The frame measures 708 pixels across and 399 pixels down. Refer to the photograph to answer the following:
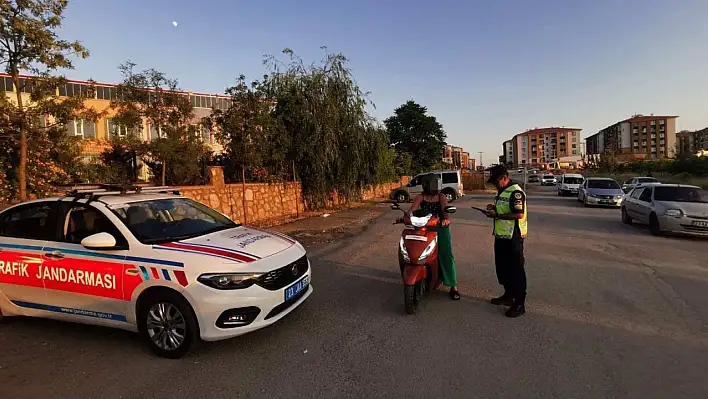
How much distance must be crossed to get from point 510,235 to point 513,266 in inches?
14.5

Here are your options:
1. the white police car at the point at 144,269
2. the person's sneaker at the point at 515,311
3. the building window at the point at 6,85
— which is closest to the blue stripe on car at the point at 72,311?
the white police car at the point at 144,269

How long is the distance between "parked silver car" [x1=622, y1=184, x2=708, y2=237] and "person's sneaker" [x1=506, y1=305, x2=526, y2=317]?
8.32m

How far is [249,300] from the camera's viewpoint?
403 centimetres

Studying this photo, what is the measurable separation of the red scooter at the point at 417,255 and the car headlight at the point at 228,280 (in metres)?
1.97

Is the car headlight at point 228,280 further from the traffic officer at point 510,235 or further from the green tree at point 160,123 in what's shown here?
the green tree at point 160,123

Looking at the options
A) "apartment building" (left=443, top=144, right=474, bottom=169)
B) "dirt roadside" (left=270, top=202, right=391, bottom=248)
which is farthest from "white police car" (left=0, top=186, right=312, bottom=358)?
"apartment building" (left=443, top=144, right=474, bottom=169)

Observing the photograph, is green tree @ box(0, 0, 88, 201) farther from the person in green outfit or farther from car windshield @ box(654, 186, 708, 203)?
car windshield @ box(654, 186, 708, 203)

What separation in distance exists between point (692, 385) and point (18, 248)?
6.49 m

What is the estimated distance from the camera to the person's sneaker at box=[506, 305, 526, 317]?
5058 millimetres

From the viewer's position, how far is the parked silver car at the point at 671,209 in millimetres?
10609

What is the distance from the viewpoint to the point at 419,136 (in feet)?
A: 169

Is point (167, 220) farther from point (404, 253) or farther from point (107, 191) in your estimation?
point (404, 253)

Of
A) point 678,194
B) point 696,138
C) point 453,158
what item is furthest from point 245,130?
point 696,138

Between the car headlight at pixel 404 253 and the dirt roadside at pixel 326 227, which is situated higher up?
the car headlight at pixel 404 253
